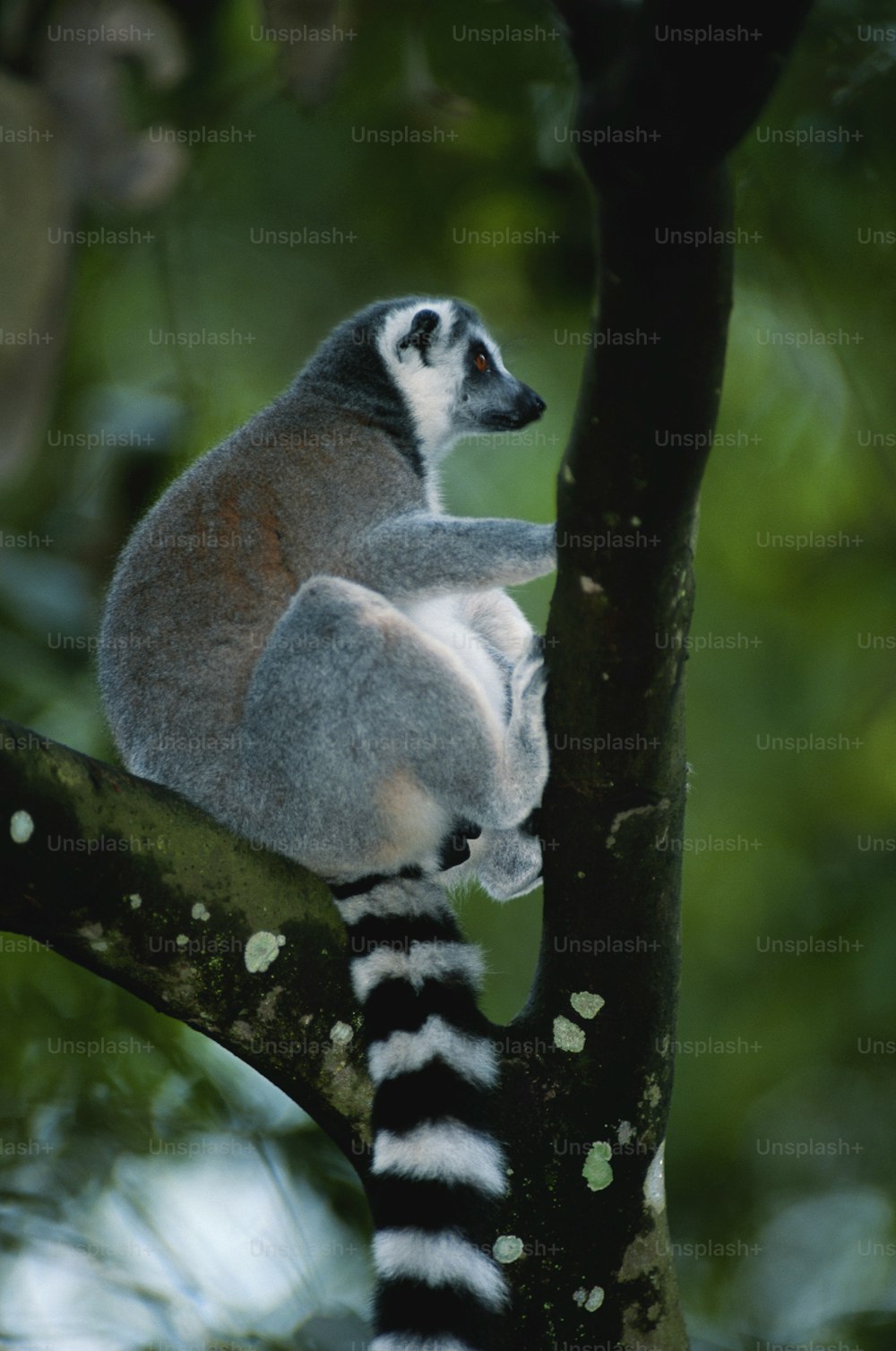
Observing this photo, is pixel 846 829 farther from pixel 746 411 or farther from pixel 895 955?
pixel 746 411

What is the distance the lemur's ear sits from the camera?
5.56m

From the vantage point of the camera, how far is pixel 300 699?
13.5 feet

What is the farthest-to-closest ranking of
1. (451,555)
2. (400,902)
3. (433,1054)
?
1. (451,555)
2. (400,902)
3. (433,1054)

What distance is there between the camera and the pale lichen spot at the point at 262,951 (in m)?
3.43

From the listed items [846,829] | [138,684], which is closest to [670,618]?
→ [138,684]

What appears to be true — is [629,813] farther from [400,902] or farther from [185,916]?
[185,916]

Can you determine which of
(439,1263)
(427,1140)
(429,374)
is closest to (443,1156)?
(427,1140)

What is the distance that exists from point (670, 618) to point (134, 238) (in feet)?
19.0

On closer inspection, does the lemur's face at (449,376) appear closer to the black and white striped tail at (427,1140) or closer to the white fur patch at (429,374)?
the white fur patch at (429,374)

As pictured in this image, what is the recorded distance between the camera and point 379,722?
160 inches

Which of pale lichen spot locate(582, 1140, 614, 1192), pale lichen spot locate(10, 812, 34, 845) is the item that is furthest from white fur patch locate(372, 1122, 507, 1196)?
pale lichen spot locate(10, 812, 34, 845)

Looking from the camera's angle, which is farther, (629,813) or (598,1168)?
(598,1168)

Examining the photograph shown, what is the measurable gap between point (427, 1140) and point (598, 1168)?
522mm

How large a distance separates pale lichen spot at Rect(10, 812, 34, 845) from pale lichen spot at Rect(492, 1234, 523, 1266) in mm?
1754
